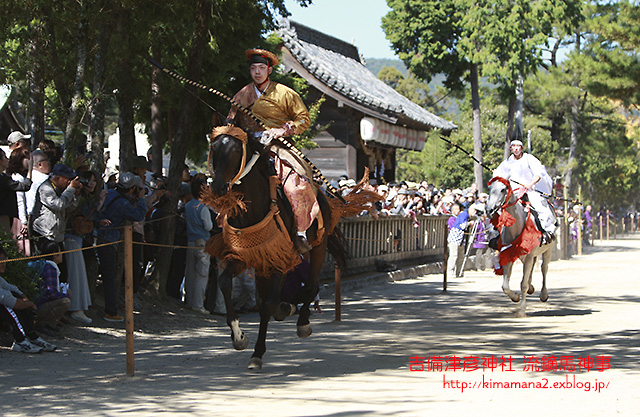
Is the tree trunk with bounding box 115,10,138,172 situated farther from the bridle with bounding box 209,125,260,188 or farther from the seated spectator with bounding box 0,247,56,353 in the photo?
the bridle with bounding box 209,125,260,188

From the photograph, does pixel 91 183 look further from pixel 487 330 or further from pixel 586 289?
pixel 586 289

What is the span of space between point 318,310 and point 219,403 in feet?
23.0

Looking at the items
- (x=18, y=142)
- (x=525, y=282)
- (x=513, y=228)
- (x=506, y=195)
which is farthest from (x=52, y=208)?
(x=525, y=282)

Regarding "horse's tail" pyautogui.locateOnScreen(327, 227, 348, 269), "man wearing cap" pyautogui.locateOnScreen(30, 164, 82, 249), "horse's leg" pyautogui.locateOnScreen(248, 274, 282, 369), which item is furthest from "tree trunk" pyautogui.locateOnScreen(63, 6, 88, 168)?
"horse's leg" pyautogui.locateOnScreen(248, 274, 282, 369)

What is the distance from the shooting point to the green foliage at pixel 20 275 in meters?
9.85

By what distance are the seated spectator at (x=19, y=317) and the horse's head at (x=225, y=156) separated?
8.84 feet

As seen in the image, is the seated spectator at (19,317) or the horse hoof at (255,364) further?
the seated spectator at (19,317)

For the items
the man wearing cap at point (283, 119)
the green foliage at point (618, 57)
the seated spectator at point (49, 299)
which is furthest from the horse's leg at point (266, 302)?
the green foliage at point (618, 57)

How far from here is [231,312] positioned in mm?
8664

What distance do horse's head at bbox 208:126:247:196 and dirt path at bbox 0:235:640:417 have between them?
5.87 ft

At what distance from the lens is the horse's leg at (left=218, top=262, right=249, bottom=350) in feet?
28.0

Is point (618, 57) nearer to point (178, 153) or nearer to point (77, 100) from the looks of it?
point (178, 153)

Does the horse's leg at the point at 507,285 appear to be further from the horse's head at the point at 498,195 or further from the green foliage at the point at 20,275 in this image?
the green foliage at the point at 20,275

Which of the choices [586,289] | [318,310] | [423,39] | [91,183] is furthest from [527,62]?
[91,183]
